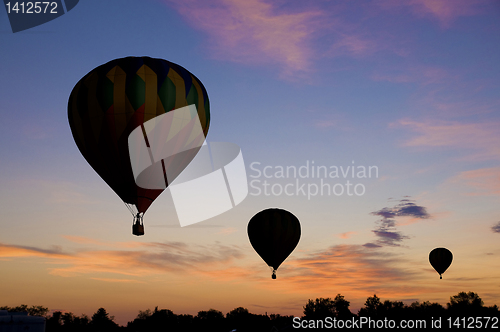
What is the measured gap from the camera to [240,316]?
15538cm

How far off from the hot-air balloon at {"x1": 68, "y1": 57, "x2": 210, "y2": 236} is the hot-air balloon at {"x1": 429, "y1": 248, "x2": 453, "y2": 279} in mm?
58848

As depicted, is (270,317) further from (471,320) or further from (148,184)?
(148,184)

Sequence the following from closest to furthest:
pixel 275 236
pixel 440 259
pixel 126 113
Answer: pixel 126 113 → pixel 275 236 → pixel 440 259

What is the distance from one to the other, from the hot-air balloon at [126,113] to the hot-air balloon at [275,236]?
23.8m

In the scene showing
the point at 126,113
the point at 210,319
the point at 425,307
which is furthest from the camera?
the point at 210,319

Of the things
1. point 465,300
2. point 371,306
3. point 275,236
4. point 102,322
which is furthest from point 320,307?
point 275,236

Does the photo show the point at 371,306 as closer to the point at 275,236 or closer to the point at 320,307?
the point at 320,307

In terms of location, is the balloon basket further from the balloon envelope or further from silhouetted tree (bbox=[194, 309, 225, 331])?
silhouetted tree (bbox=[194, 309, 225, 331])

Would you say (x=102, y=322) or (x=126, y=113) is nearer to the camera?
(x=126, y=113)

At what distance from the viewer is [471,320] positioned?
88812 mm

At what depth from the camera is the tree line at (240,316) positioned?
128875mm

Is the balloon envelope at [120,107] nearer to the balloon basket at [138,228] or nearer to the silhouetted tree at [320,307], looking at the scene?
the balloon basket at [138,228]

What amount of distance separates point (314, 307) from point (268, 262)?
10958 cm

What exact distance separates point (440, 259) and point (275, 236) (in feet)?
121
